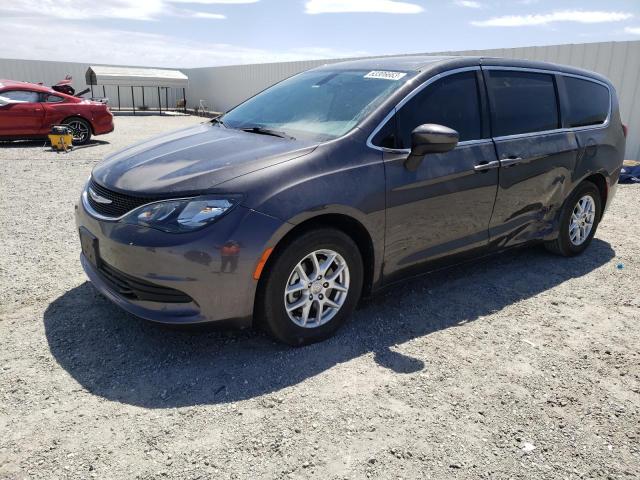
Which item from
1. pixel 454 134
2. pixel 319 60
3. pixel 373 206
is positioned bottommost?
pixel 373 206

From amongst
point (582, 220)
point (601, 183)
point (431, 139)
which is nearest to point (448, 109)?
point (431, 139)

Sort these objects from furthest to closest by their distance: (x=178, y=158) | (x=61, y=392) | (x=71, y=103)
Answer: (x=71, y=103), (x=178, y=158), (x=61, y=392)

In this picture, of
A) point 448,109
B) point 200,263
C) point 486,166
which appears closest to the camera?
point 200,263

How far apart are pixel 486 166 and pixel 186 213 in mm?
2259

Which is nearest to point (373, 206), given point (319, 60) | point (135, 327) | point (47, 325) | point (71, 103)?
point (135, 327)

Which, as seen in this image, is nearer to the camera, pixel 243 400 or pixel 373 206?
pixel 243 400

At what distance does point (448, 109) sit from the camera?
370 cm

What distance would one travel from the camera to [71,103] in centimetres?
1255

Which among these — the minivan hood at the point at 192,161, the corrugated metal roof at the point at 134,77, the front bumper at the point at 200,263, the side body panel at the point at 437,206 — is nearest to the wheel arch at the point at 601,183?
the side body panel at the point at 437,206

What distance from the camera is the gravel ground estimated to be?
7.65ft

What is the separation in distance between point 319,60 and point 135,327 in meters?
18.9

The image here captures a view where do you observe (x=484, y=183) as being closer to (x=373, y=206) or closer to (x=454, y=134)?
(x=454, y=134)

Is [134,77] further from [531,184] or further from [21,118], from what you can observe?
[531,184]

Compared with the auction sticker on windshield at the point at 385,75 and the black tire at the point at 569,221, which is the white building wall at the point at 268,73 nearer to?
the black tire at the point at 569,221
